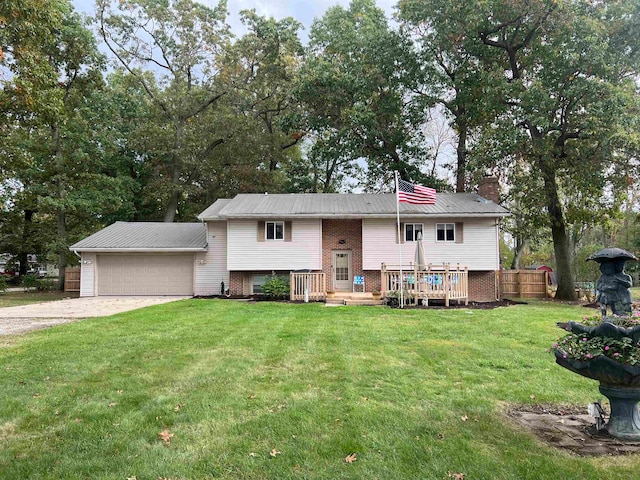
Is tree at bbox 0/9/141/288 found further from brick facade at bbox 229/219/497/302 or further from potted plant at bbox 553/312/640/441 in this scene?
potted plant at bbox 553/312/640/441

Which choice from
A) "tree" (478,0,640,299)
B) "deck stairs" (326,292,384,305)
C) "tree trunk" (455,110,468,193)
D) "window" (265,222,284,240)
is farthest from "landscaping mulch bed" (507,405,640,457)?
"tree trunk" (455,110,468,193)

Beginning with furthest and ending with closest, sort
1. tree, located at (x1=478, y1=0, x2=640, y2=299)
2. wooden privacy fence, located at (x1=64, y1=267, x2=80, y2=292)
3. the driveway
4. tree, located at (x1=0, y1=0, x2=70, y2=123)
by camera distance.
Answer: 1. wooden privacy fence, located at (x1=64, y1=267, x2=80, y2=292)
2. tree, located at (x1=478, y1=0, x2=640, y2=299)
3. tree, located at (x1=0, y1=0, x2=70, y2=123)
4. the driveway

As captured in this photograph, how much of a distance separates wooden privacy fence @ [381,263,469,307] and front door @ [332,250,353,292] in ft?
10.5

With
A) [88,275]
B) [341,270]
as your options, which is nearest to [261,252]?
[341,270]

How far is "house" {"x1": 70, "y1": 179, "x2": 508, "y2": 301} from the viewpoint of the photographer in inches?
683

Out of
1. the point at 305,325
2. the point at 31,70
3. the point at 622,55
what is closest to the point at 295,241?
the point at 305,325

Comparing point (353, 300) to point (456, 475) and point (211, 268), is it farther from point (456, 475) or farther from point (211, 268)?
point (456, 475)

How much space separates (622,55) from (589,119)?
4.13 metres

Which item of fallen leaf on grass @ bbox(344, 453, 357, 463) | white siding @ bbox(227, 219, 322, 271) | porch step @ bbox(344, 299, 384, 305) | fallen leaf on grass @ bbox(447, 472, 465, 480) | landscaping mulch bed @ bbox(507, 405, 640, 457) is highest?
white siding @ bbox(227, 219, 322, 271)

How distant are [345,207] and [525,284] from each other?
10371mm

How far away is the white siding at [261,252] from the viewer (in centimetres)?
1736

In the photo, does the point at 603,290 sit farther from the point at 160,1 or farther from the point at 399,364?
the point at 160,1

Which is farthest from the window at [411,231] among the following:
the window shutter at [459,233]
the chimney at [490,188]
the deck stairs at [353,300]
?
the chimney at [490,188]

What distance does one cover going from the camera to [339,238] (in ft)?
59.0
